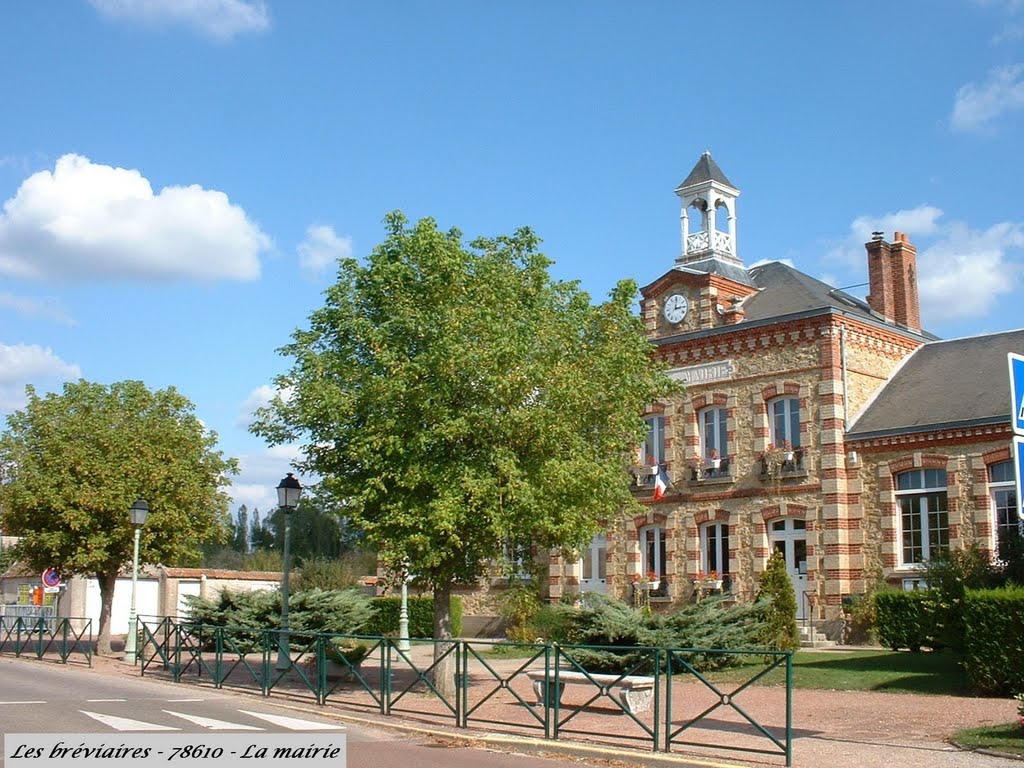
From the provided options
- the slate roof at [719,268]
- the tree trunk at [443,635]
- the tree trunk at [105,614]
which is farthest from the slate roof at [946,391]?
the tree trunk at [105,614]

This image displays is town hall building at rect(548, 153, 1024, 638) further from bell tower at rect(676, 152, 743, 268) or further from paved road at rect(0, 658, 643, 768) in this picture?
paved road at rect(0, 658, 643, 768)

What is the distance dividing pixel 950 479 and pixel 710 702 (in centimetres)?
1125

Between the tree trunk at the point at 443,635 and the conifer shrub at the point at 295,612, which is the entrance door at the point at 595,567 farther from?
the tree trunk at the point at 443,635

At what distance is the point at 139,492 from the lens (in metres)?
24.2

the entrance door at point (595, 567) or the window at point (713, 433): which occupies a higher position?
the window at point (713, 433)

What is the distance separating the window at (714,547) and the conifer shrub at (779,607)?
401 cm

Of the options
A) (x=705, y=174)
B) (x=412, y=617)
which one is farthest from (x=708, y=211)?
(x=412, y=617)

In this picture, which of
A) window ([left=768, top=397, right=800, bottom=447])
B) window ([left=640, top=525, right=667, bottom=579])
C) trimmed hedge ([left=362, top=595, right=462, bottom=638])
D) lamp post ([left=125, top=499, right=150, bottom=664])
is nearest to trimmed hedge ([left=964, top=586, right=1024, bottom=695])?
window ([left=768, top=397, right=800, bottom=447])

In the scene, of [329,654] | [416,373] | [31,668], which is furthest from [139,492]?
[416,373]

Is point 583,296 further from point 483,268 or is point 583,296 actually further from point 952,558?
point 952,558

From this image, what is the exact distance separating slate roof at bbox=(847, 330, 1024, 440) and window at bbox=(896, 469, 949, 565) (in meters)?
1.11

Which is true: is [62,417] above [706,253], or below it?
below

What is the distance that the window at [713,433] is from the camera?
27781mm

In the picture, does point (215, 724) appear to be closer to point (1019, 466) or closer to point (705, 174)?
point (1019, 466)
